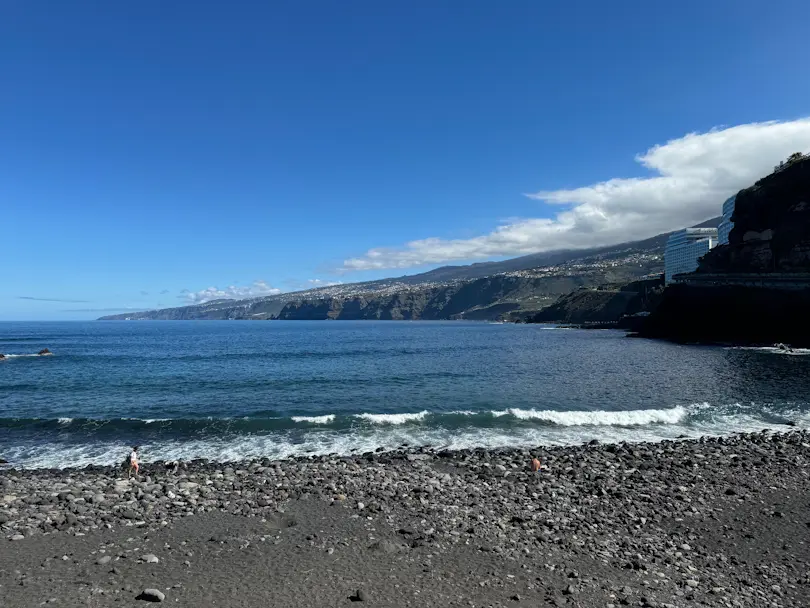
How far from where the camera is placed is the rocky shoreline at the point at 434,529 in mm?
9352

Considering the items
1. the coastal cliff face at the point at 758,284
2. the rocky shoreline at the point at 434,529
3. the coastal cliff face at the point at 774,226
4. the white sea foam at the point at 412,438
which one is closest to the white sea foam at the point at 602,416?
the white sea foam at the point at 412,438

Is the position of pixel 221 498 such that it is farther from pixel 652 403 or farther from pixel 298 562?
pixel 652 403

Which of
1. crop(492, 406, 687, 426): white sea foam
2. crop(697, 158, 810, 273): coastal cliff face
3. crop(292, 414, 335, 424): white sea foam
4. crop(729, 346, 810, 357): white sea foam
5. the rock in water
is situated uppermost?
crop(697, 158, 810, 273): coastal cliff face

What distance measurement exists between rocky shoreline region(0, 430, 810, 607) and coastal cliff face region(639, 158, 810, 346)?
78025 mm

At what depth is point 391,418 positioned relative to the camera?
28.3 m

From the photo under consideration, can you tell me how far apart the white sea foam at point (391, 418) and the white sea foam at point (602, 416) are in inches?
186

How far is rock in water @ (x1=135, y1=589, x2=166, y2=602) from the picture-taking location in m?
8.69

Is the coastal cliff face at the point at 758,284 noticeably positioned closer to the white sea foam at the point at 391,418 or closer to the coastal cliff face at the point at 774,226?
the coastal cliff face at the point at 774,226

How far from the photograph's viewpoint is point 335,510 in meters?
13.8

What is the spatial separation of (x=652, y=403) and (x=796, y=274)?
6864cm

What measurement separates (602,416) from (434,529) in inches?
767

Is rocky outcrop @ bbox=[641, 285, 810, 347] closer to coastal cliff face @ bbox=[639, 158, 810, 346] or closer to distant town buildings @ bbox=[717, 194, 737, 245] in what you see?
coastal cliff face @ bbox=[639, 158, 810, 346]

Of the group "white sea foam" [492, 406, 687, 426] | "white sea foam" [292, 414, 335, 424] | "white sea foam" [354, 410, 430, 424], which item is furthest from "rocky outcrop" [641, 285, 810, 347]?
"white sea foam" [292, 414, 335, 424]

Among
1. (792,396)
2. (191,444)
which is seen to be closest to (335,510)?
(191,444)
